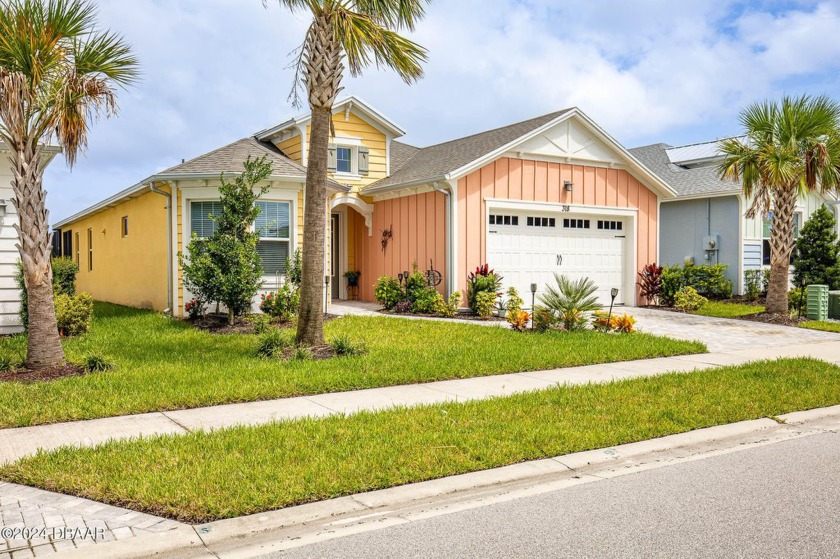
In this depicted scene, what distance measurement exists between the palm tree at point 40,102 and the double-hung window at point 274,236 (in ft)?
19.6

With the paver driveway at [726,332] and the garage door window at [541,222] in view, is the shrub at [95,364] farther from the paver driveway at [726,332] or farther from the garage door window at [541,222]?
the garage door window at [541,222]

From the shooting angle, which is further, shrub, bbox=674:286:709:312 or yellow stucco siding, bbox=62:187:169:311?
shrub, bbox=674:286:709:312

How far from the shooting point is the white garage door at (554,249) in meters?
17.2

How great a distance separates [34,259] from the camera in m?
8.80

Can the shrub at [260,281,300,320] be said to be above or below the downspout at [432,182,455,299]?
below

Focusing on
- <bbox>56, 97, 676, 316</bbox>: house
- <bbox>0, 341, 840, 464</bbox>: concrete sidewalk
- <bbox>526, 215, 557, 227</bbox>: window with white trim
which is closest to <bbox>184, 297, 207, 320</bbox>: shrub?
<bbox>56, 97, 676, 316</bbox>: house

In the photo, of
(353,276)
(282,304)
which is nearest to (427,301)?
(282,304)

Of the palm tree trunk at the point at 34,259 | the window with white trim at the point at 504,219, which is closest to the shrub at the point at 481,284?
the window with white trim at the point at 504,219

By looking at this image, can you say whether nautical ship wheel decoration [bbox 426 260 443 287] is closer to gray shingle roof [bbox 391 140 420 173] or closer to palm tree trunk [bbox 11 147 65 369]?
gray shingle roof [bbox 391 140 420 173]

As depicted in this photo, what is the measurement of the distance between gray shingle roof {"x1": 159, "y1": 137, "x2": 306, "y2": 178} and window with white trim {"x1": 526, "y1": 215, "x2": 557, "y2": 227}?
19.3ft

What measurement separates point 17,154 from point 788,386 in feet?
32.9

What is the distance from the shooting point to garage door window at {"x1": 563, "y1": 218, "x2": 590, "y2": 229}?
18234mm

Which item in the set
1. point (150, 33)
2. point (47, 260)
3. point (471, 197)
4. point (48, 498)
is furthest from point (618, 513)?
point (471, 197)

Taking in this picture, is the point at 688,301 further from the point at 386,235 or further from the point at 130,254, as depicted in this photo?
the point at 130,254
